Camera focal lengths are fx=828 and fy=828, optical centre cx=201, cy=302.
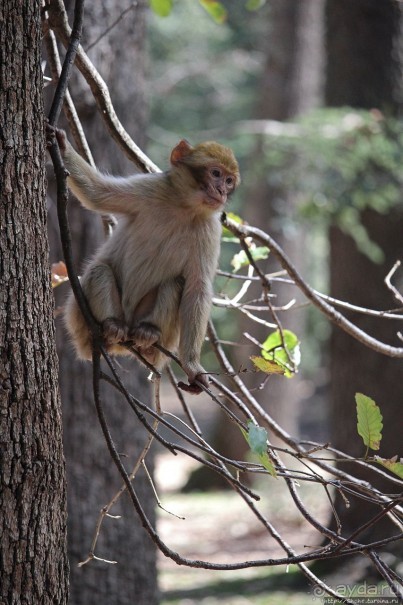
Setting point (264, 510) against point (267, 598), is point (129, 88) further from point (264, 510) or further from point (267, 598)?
point (264, 510)

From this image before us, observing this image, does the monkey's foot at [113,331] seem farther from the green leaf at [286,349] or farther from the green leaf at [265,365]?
the green leaf at [265,365]

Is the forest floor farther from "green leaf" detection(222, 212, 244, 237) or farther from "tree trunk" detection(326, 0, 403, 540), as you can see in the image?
"green leaf" detection(222, 212, 244, 237)

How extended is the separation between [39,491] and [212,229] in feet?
6.62

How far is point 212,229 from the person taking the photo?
418 centimetres

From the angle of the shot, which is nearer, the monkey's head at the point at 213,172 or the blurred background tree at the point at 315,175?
the monkey's head at the point at 213,172

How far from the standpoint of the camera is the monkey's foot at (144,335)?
12.5 feet

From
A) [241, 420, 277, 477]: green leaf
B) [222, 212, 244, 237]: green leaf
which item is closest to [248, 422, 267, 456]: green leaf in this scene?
[241, 420, 277, 477]: green leaf

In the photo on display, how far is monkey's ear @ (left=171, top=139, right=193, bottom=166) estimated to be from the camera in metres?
4.12

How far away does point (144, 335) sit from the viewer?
12.6 ft

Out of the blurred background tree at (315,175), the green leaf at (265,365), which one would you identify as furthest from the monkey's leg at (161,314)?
the green leaf at (265,365)

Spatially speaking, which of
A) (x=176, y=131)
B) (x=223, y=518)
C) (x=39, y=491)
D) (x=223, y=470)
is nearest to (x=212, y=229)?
(x=223, y=470)

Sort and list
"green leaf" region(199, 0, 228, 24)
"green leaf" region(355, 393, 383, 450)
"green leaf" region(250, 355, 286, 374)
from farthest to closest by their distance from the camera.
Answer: "green leaf" region(199, 0, 228, 24) < "green leaf" region(250, 355, 286, 374) < "green leaf" region(355, 393, 383, 450)

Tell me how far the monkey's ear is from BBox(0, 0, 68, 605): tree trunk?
1.61 metres

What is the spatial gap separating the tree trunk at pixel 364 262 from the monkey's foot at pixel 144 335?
466 cm
